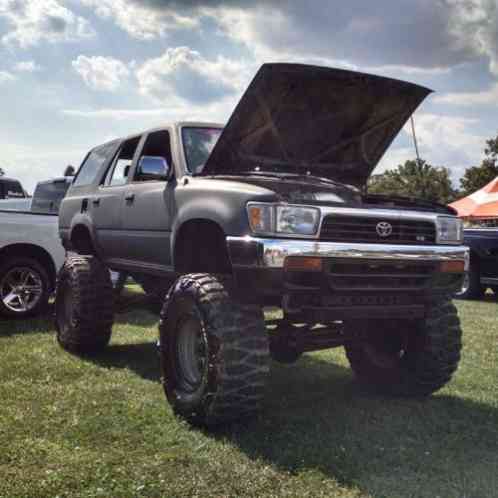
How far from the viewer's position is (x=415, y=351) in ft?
16.2

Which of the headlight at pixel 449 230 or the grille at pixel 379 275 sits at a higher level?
the headlight at pixel 449 230

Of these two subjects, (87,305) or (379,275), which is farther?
(87,305)

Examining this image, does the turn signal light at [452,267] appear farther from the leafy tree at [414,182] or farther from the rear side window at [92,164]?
the leafy tree at [414,182]

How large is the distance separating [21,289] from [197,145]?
438 centimetres

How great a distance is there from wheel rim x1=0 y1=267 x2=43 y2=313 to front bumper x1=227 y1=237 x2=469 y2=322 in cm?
526

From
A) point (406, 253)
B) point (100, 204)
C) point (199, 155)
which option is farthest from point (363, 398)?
point (100, 204)

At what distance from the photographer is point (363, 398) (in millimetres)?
5102

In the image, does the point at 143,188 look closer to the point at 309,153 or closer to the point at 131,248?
the point at 131,248

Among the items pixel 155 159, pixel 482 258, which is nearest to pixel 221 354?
pixel 155 159

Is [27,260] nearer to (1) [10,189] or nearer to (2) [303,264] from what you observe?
(1) [10,189]

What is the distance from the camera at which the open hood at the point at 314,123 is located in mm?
4480

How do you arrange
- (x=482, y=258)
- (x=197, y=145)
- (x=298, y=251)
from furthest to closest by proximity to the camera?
1. (x=482, y=258)
2. (x=197, y=145)
3. (x=298, y=251)

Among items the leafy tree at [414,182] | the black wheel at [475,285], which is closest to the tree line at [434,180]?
the leafy tree at [414,182]

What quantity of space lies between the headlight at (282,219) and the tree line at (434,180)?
991 inches
